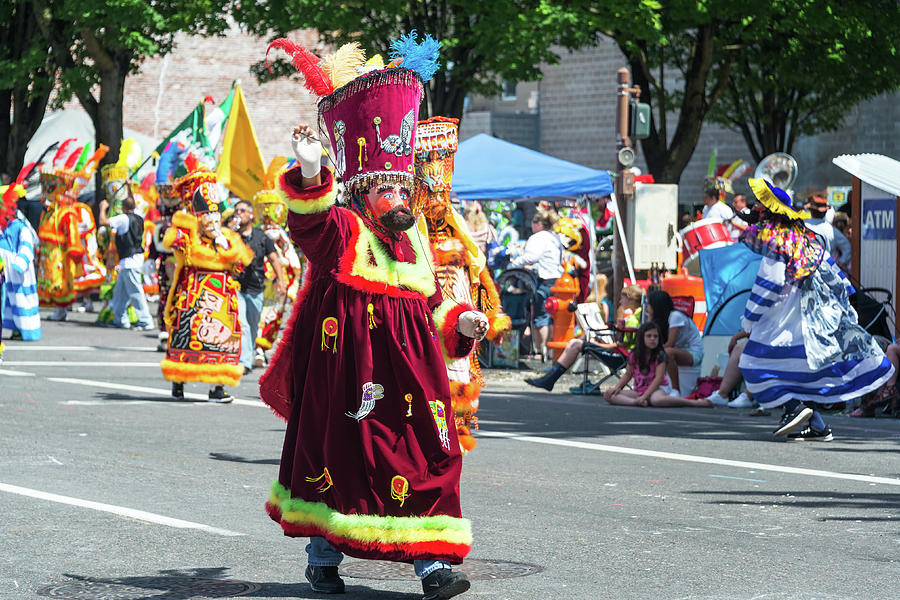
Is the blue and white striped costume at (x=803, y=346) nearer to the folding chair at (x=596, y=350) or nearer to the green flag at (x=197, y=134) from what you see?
the folding chair at (x=596, y=350)

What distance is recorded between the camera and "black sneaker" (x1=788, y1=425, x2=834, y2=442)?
1109 cm

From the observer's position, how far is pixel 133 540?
6.93 m

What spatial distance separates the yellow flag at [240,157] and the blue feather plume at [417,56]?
15.3m

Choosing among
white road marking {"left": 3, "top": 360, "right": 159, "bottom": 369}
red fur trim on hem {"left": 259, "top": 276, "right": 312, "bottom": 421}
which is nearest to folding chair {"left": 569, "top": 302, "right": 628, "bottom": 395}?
white road marking {"left": 3, "top": 360, "right": 159, "bottom": 369}

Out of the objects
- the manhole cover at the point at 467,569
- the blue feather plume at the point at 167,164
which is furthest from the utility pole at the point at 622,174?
the manhole cover at the point at 467,569

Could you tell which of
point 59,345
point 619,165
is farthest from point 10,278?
point 619,165

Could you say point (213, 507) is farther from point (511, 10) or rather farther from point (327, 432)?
point (511, 10)

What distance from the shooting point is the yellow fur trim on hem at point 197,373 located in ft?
41.3

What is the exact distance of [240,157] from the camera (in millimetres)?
21547

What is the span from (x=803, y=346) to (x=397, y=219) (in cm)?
583

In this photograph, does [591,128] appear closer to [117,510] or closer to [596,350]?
[596,350]

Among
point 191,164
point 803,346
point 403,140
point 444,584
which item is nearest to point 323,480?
point 444,584

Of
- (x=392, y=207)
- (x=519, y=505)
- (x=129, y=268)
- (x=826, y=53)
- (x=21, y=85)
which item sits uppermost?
(x=826, y=53)

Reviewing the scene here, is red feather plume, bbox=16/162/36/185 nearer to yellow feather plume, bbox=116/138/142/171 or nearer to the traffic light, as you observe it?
yellow feather plume, bbox=116/138/142/171
